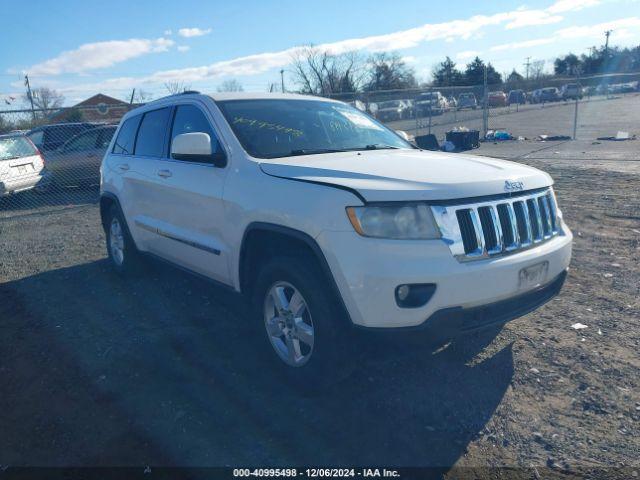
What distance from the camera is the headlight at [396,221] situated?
3035 millimetres

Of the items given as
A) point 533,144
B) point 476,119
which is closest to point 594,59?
point 476,119

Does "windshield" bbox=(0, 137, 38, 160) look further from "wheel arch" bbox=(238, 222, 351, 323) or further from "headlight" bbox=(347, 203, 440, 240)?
"headlight" bbox=(347, 203, 440, 240)

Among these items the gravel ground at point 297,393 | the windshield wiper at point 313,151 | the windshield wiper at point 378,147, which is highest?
the windshield wiper at point 313,151

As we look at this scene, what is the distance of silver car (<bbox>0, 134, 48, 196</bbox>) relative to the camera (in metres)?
12.4

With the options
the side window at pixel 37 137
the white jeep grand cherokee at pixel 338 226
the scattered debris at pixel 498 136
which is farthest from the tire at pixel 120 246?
the scattered debris at pixel 498 136

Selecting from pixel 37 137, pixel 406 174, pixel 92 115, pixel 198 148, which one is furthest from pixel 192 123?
pixel 92 115

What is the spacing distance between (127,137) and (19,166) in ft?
27.0

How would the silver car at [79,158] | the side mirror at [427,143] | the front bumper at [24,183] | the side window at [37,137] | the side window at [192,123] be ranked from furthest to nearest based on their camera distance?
the side window at [37,137]
the silver car at [79,158]
the front bumper at [24,183]
the side mirror at [427,143]
the side window at [192,123]

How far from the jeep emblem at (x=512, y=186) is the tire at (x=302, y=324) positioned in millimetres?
1244

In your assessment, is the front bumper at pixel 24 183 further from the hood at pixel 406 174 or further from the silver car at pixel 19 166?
the hood at pixel 406 174

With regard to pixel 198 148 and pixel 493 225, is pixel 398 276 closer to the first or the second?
pixel 493 225

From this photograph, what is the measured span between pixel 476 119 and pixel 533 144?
34.6 ft

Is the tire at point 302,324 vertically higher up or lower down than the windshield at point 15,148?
lower down

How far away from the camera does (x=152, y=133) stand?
5.40 metres
